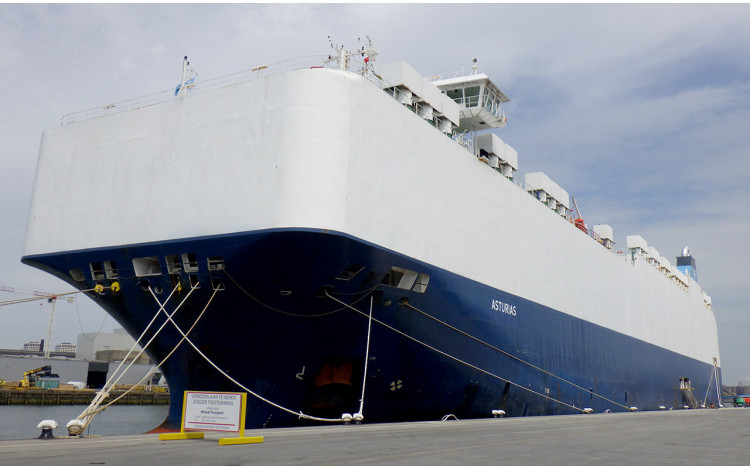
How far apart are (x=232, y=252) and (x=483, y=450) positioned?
7994 mm

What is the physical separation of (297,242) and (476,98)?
14215mm

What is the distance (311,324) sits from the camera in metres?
16.0

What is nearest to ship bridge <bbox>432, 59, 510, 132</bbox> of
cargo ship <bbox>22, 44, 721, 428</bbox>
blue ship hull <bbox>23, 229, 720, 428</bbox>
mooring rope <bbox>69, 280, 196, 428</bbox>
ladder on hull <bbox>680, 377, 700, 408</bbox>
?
cargo ship <bbox>22, 44, 721, 428</bbox>

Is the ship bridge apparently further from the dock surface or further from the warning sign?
the warning sign

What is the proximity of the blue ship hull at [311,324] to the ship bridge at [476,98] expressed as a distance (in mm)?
8220

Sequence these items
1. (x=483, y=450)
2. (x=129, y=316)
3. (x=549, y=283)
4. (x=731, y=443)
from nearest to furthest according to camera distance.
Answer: (x=483, y=450)
(x=731, y=443)
(x=129, y=316)
(x=549, y=283)

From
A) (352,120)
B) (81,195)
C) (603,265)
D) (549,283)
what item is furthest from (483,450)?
(603,265)

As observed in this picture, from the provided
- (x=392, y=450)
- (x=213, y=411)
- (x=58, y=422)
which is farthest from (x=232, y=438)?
(x=58, y=422)

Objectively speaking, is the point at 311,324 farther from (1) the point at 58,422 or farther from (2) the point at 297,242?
(1) the point at 58,422

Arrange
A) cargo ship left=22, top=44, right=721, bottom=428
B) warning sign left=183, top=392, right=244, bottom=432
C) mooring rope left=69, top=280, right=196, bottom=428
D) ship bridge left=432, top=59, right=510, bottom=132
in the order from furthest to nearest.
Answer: ship bridge left=432, top=59, right=510, bottom=132 → cargo ship left=22, top=44, right=721, bottom=428 → mooring rope left=69, top=280, right=196, bottom=428 → warning sign left=183, top=392, right=244, bottom=432

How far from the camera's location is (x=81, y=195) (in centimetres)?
1769

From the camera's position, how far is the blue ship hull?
1519 cm

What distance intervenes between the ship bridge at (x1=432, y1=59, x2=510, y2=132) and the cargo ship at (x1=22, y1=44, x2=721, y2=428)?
4.17 meters

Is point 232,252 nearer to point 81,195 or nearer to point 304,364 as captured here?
point 304,364
